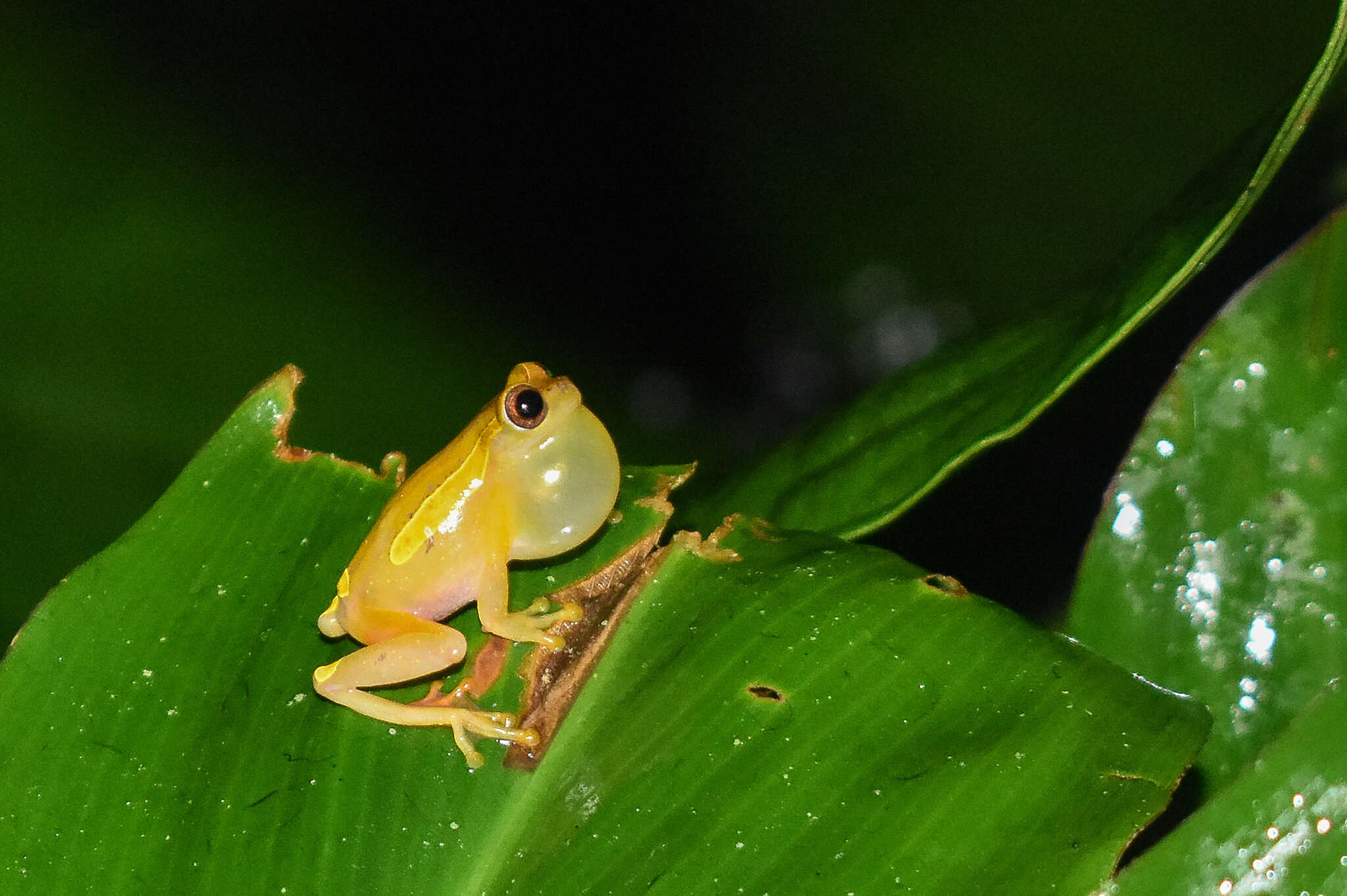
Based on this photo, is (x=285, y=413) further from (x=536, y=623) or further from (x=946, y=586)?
(x=946, y=586)

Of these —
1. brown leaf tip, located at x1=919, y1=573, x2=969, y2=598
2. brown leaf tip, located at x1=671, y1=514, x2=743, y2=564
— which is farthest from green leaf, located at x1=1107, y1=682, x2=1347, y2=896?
brown leaf tip, located at x1=671, y1=514, x2=743, y2=564

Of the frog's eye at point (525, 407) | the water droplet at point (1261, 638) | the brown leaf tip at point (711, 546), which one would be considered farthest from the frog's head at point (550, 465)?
the water droplet at point (1261, 638)

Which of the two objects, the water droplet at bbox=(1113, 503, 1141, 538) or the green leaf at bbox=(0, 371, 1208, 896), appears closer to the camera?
the green leaf at bbox=(0, 371, 1208, 896)

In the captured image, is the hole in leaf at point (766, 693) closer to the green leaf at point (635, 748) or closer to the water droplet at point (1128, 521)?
the green leaf at point (635, 748)

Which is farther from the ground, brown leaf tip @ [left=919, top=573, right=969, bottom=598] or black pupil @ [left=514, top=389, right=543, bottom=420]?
black pupil @ [left=514, top=389, right=543, bottom=420]

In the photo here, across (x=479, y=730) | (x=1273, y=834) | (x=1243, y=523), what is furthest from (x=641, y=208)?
(x=1273, y=834)

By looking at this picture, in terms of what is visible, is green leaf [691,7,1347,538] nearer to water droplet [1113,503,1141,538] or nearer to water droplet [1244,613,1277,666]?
water droplet [1113,503,1141,538]
